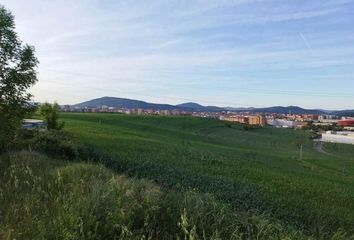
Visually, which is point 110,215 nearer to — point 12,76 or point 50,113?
point 12,76

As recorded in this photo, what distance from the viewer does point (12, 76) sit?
1691cm

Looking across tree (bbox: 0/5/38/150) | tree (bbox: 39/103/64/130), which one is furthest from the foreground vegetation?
tree (bbox: 39/103/64/130)

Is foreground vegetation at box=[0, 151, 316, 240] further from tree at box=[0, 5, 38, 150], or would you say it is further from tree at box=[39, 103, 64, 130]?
tree at box=[39, 103, 64, 130]

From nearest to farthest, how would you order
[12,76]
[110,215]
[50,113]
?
[110,215], [12,76], [50,113]

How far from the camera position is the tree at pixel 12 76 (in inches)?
663

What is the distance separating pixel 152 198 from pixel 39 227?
1.95 m

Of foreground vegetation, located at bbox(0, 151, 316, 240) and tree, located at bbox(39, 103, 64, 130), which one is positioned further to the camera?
tree, located at bbox(39, 103, 64, 130)

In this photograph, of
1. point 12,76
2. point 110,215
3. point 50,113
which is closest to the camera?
point 110,215

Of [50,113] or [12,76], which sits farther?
[50,113]

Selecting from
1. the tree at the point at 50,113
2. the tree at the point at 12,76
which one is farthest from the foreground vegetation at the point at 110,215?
the tree at the point at 50,113

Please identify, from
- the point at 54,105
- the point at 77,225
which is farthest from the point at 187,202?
the point at 54,105

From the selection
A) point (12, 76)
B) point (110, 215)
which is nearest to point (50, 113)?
point (12, 76)

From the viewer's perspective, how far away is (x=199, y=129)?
356 feet

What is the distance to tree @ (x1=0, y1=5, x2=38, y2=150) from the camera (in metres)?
16.8
